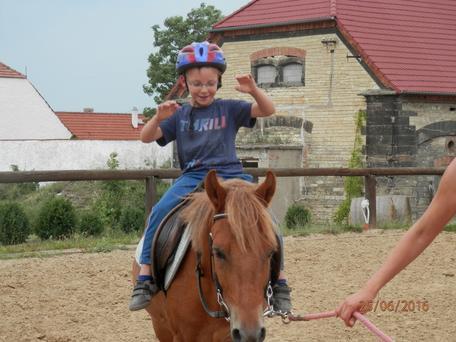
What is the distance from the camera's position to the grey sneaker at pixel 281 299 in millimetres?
3860

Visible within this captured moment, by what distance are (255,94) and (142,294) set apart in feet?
4.39

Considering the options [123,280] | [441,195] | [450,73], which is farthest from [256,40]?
[441,195]

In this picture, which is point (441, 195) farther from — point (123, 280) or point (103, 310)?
point (123, 280)

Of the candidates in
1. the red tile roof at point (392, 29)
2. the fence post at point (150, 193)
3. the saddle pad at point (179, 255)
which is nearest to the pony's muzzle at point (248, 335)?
the saddle pad at point (179, 255)

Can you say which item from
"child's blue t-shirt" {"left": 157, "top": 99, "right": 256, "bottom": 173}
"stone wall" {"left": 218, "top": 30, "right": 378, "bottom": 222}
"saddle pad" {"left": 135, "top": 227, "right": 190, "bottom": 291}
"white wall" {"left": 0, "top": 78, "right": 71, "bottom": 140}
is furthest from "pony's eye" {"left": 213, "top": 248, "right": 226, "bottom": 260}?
"white wall" {"left": 0, "top": 78, "right": 71, "bottom": 140}

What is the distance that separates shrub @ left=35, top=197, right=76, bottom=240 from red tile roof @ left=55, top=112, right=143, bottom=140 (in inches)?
1047

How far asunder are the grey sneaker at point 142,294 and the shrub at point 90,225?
984 cm

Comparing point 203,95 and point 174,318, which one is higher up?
point 203,95

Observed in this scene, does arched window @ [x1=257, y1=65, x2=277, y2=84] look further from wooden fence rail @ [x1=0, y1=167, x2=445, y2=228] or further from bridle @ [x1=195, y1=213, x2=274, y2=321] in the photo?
bridle @ [x1=195, y1=213, x2=274, y2=321]

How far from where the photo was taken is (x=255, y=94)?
171 inches

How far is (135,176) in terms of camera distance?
432 inches

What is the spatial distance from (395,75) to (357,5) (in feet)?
9.90

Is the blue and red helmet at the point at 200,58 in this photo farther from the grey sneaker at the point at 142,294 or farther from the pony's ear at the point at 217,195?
the grey sneaker at the point at 142,294

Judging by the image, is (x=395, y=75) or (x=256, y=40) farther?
(x=256, y=40)
